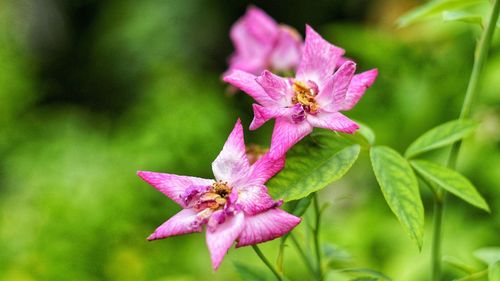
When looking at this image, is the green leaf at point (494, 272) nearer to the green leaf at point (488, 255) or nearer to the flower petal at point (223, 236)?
the green leaf at point (488, 255)

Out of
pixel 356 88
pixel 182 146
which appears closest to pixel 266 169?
pixel 356 88

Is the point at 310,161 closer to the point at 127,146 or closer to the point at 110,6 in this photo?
the point at 127,146

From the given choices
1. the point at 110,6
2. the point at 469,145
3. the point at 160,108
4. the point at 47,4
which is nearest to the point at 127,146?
the point at 160,108

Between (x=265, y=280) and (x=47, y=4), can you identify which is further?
(x=47, y=4)

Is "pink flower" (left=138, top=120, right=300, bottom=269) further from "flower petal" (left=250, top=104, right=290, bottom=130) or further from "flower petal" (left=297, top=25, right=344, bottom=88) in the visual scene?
"flower petal" (left=297, top=25, right=344, bottom=88)

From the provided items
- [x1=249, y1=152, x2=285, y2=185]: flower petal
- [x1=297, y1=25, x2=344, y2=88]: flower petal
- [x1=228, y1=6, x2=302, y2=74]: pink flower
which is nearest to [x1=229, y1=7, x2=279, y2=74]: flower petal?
[x1=228, y1=6, x2=302, y2=74]: pink flower

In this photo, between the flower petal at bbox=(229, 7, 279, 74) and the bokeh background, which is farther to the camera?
the bokeh background

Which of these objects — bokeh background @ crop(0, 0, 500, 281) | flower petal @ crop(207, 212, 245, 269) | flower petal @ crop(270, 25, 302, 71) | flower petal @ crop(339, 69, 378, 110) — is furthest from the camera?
bokeh background @ crop(0, 0, 500, 281)
